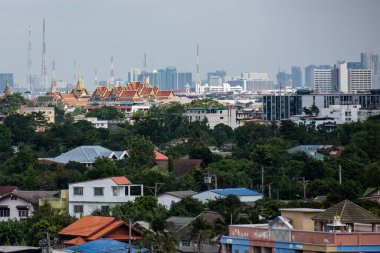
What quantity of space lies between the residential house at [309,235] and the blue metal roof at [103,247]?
585 centimetres

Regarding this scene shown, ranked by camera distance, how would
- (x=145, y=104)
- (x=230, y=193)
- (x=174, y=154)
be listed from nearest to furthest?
Result: (x=230, y=193)
(x=174, y=154)
(x=145, y=104)

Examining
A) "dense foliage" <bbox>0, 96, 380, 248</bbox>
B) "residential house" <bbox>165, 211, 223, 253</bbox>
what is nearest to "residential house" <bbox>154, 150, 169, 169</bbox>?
"dense foliage" <bbox>0, 96, 380, 248</bbox>

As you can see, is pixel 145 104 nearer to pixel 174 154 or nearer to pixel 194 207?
pixel 174 154

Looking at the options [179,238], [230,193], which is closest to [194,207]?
[230,193]

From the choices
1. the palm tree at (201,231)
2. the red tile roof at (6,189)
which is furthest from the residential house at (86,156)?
the palm tree at (201,231)

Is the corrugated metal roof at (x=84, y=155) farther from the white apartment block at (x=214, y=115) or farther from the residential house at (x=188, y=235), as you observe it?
the white apartment block at (x=214, y=115)

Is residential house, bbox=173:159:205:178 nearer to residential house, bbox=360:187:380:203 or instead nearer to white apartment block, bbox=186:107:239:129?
residential house, bbox=360:187:380:203

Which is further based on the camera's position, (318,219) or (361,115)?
(361,115)

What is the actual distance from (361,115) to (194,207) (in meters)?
80.3

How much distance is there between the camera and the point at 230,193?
45.1 m

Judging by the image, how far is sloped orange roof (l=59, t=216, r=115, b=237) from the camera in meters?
35.8

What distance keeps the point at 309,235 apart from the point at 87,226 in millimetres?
13557

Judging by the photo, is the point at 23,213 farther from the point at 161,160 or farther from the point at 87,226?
the point at 161,160

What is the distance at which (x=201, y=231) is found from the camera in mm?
32906
